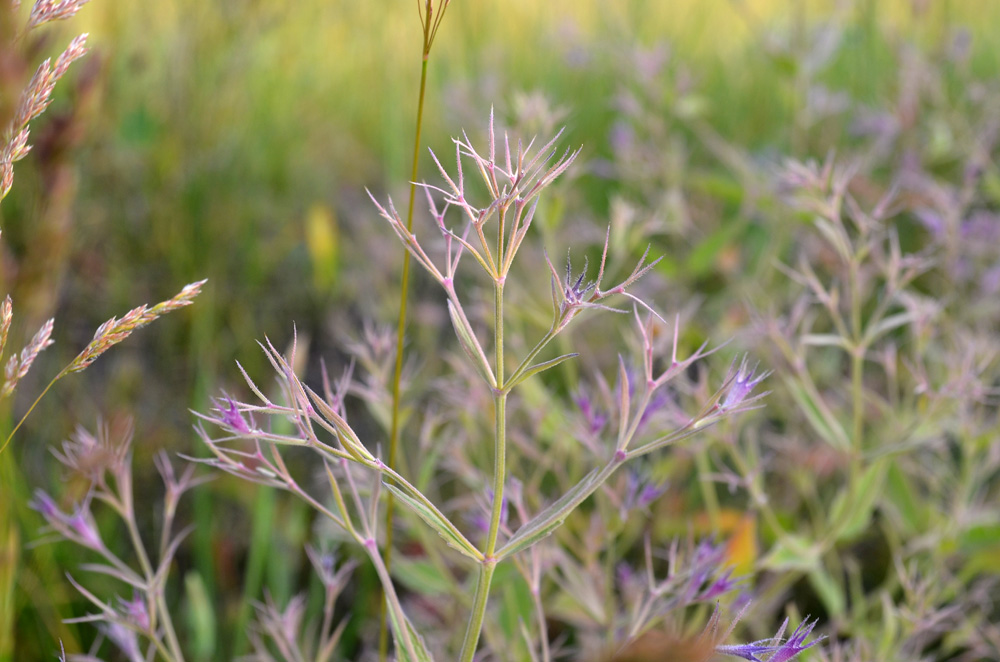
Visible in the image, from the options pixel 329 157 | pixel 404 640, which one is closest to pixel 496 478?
pixel 404 640

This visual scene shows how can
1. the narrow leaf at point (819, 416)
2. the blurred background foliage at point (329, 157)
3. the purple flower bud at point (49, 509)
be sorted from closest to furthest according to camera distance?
the purple flower bud at point (49, 509), the narrow leaf at point (819, 416), the blurred background foliage at point (329, 157)

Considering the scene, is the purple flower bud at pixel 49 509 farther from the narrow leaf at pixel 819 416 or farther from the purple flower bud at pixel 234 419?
the narrow leaf at pixel 819 416

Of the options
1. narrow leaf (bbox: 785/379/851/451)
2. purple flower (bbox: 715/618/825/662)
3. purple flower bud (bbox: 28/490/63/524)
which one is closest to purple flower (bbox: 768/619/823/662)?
purple flower (bbox: 715/618/825/662)

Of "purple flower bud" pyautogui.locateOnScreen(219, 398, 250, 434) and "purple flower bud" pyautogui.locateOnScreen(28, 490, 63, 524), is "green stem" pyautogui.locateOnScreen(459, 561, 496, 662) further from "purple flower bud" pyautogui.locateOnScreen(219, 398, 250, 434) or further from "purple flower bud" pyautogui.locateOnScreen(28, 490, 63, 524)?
"purple flower bud" pyautogui.locateOnScreen(28, 490, 63, 524)

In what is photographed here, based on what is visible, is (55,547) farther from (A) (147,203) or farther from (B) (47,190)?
(A) (147,203)

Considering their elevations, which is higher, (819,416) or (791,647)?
(791,647)

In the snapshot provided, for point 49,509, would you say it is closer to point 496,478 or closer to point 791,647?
point 496,478

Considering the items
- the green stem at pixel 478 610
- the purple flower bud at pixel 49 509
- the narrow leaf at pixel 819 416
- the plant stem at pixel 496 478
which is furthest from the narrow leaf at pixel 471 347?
the narrow leaf at pixel 819 416

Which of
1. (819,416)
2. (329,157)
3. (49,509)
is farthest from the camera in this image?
(329,157)

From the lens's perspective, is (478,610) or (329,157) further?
(329,157)

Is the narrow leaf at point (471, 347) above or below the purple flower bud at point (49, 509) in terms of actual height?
above
